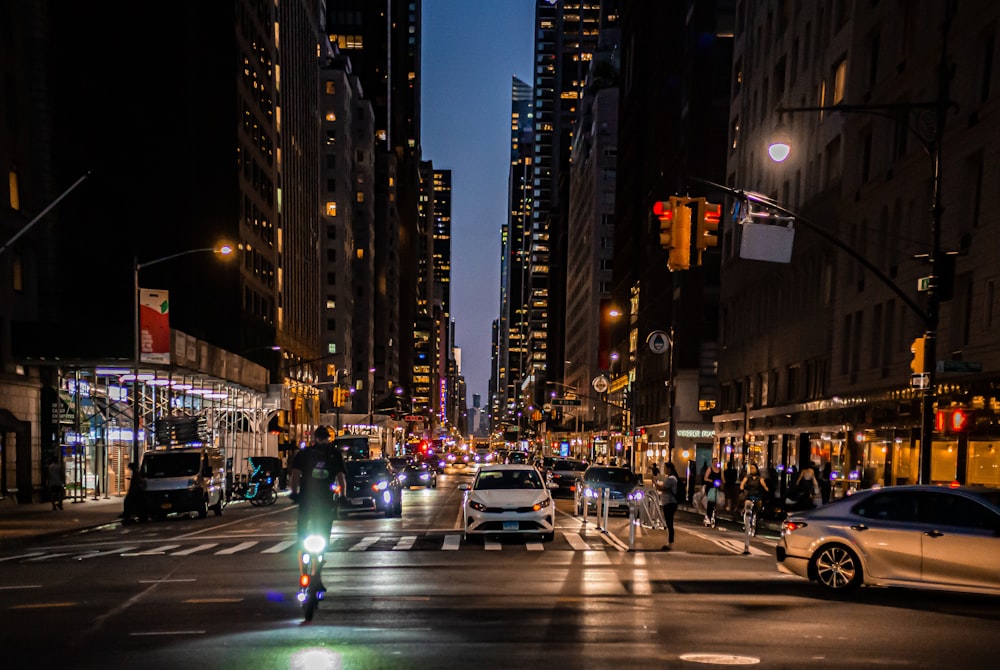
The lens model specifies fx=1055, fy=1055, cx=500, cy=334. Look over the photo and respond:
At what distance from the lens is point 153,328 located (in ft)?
131

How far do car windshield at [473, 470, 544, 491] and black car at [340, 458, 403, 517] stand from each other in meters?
8.47

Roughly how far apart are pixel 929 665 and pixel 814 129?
39930 millimetres

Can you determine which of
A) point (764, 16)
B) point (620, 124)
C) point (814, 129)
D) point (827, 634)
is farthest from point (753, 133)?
point (620, 124)

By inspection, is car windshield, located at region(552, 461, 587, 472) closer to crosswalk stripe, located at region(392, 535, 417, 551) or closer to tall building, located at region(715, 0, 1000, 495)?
tall building, located at region(715, 0, 1000, 495)

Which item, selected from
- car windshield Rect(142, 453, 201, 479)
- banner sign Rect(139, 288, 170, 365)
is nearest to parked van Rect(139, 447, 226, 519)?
car windshield Rect(142, 453, 201, 479)

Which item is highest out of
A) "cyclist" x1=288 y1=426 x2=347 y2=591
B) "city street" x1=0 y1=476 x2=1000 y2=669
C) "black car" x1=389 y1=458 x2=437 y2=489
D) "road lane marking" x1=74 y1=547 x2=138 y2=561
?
"cyclist" x1=288 y1=426 x2=347 y2=591

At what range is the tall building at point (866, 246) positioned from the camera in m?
27.3

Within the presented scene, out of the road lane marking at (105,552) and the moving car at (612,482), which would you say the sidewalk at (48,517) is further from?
the moving car at (612,482)

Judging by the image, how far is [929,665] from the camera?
9.02 metres

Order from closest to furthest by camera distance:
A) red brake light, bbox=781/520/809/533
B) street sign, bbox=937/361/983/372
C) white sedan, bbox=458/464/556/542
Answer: red brake light, bbox=781/520/809/533, white sedan, bbox=458/464/556/542, street sign, bbox=937/361/983/372

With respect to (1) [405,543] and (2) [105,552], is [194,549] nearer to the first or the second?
(2) [105,552]

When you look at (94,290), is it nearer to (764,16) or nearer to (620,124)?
(764,16)

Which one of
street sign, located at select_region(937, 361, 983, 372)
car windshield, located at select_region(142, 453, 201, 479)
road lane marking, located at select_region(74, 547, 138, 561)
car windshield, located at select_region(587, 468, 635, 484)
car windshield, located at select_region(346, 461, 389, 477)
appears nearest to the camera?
road lane marking, located at select_region(74, 547, 138, 561)

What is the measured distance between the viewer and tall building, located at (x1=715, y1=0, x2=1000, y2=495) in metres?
27.3
